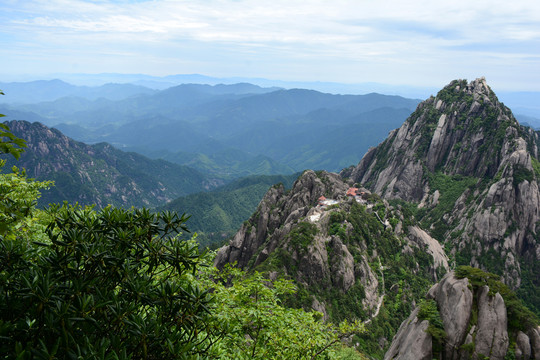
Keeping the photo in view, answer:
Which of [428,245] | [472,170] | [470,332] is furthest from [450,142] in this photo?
[470,332]

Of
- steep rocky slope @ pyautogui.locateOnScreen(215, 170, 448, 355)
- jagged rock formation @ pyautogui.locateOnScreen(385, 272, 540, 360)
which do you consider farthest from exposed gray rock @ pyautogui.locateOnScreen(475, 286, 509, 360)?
steep rocky slope @ pyautogui.locateOnScreen(215, 170, 448, 355)

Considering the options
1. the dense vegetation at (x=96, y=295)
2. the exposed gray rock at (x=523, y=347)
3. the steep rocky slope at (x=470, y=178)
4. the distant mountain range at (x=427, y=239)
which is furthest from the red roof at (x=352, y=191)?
the dense vegetation at (x=96, y=295)

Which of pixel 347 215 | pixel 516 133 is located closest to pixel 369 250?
pixel 347 215

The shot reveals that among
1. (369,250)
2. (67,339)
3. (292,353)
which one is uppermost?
(67,339)

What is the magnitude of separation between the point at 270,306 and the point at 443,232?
440 ft

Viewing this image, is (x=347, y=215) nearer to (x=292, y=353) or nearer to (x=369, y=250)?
(x=369, y=250)

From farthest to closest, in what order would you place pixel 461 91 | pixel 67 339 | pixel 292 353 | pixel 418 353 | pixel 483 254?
pixel 461 91, pixel 483 254, pixel 418 353, pixel 292 353, pixel 67 339

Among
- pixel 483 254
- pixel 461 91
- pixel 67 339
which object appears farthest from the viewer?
pixel 461 91

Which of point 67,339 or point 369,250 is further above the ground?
point 67,339

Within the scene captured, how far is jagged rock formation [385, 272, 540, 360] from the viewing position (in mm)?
30109

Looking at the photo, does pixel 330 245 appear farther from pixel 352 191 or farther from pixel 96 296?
pixel 96 296

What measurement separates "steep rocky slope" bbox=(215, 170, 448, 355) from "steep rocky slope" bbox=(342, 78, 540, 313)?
3001cm

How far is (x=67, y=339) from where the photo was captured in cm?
682

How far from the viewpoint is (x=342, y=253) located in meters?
63.7
